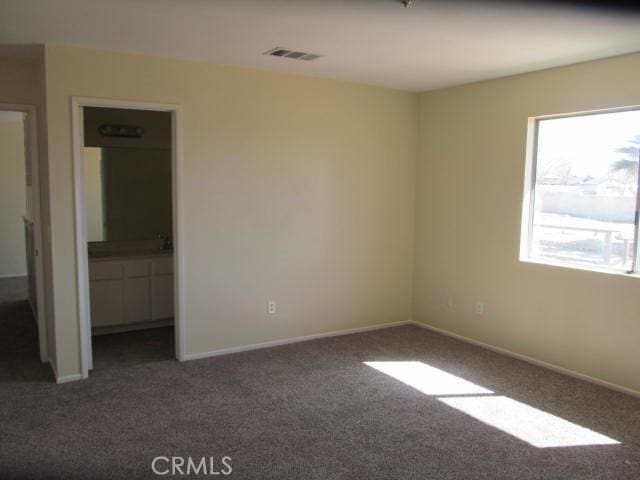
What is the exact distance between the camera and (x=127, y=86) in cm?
395

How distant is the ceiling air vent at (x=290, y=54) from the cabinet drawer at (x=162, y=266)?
2331mm

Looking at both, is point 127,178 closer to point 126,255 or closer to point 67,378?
point 126,255

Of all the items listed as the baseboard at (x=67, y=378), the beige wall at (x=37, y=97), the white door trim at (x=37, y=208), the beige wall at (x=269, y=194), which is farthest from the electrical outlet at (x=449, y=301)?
the white door trim at (x=37, y=208)

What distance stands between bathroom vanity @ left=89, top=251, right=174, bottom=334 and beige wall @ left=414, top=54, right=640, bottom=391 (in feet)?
8.70

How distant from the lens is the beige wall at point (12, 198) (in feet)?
26.1

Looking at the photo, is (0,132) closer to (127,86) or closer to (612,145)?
(127,86)


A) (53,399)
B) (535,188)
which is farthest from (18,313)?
(535,188)

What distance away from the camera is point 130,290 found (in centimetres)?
502

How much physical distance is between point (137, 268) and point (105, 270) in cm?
29

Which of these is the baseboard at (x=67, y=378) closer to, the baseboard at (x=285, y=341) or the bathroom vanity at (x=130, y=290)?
the baseboard at (x=285, y=341)

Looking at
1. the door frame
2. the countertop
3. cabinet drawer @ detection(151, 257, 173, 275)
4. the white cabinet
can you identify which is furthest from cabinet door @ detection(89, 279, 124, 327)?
the door frame

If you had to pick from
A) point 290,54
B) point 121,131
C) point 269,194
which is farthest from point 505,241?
point 121,131

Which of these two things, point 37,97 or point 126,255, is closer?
point 37,97

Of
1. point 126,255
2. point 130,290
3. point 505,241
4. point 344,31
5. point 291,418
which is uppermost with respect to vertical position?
point 344,31
